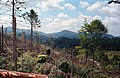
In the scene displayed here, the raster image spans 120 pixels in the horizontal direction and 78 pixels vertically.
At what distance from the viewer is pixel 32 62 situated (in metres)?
27.5

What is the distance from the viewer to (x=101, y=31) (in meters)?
49.9

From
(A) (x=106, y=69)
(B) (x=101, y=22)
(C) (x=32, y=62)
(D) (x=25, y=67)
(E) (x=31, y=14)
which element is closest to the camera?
(D) (x=25, y=67)

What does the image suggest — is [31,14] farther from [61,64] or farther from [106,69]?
[61,64]

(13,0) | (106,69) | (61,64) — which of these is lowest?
(106,69)

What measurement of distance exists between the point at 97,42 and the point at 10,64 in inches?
1080

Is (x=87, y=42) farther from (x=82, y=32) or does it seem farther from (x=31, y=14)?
(x=31, y=14)

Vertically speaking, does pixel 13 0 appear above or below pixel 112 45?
above

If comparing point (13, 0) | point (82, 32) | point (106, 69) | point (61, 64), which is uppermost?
point (13, 0)

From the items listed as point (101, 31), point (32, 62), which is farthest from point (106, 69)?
point (32, 62)

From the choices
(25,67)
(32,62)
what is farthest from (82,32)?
(25,67)

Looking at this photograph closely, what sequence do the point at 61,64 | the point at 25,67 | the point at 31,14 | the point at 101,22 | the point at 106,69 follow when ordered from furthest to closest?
the point at 31,14 < the point at 101,22 < the point at 106,69 < the point at 61,64 < the point at 25,67

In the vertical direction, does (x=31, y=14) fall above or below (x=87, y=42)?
above

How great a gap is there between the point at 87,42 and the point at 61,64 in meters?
19.5

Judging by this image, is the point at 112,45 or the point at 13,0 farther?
the point at 112,45
